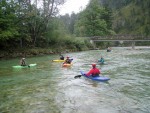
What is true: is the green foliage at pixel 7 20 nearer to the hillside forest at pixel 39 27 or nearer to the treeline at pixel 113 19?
the hillside forest at pixel 39 27

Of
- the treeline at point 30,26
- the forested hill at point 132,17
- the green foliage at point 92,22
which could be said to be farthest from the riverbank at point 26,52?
the forested hill at point 132,17

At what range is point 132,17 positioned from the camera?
13825 cm

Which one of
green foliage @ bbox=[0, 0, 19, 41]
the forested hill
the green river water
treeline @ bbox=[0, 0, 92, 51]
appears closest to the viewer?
the green river water

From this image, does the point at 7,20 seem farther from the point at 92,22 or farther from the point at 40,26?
the point at 92,22

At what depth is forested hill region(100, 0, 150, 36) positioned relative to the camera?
12838cm

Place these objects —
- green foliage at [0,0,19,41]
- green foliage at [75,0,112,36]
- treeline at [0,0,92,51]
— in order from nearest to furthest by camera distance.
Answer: green foliage at [0,0,19,41] < treeline at [0,0,92,51] < green foliage at [75,0,112,36]

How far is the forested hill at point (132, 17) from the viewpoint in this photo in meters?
128

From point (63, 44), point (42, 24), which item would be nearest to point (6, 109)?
point (42, 24)

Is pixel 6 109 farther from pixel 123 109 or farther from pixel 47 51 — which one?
pixel 47 51

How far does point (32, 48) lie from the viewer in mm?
43719

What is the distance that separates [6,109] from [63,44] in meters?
41.9

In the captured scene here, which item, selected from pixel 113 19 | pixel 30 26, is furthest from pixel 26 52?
pixel 113 19

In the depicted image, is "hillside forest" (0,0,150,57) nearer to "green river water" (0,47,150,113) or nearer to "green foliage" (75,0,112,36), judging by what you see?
"green foliage" (75,0,112,36)

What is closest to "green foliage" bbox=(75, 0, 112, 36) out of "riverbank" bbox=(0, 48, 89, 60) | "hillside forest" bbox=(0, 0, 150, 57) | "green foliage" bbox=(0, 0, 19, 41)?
"hillside forest" bbox=(0, 0, 150, 57)
